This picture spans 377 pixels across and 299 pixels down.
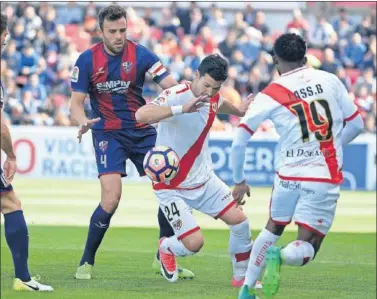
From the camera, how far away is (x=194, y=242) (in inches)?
368

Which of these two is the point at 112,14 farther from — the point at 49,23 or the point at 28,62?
the point at 49,23

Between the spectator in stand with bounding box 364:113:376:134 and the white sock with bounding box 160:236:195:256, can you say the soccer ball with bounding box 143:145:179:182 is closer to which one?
the white sock with bounding box 160:236:195:256

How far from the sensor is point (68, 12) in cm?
2958

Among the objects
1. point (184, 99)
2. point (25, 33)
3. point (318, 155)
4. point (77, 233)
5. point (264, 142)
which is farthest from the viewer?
point (25, 33)

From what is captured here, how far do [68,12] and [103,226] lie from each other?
2020 centimetres

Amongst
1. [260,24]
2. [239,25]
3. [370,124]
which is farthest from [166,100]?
[260,24]

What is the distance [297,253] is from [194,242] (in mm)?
1713

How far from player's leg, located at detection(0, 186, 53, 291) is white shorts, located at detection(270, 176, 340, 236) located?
206 centimetres

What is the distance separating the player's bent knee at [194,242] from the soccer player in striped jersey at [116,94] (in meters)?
0.71

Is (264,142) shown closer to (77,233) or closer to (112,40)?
(77,233)

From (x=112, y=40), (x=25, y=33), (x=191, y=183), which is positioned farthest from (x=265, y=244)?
(x=25, y=33)

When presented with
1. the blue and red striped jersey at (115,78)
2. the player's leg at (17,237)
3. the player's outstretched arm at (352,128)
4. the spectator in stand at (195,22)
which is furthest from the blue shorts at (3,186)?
the spectator in stand at (195,22)

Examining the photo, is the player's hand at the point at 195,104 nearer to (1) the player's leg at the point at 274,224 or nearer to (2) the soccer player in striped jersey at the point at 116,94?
(1) the player's leg at the point at 274,224

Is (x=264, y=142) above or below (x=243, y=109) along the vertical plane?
below
